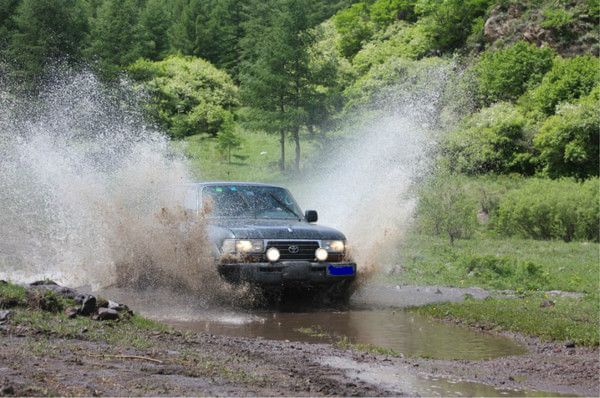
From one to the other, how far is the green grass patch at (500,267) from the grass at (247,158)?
2478 centimetres

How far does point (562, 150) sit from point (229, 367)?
3468 centimetres

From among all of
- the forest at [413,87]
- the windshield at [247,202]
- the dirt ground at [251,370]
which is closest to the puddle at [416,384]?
the dirt ground at [251,370]

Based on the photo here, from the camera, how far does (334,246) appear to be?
11797mm

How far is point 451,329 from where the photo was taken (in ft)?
34.1

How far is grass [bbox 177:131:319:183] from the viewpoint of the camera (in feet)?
152

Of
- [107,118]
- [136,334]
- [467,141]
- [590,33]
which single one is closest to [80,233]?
[136,334]

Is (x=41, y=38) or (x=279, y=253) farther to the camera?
(x=41, y=38)

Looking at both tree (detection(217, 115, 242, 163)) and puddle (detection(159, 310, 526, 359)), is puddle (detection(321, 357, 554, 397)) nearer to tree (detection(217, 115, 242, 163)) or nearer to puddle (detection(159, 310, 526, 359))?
puddle (detection(159, 310, 526, 359))

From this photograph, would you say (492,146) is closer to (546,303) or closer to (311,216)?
(311,216)

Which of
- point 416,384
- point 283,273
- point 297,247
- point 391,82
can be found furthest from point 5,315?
point 391,82

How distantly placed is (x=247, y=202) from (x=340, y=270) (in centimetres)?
212

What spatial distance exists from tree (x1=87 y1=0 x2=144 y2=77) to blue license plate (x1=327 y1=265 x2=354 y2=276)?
1829 inches

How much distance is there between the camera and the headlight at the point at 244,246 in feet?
37.0

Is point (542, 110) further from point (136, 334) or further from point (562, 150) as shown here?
point (136, 334)
